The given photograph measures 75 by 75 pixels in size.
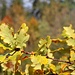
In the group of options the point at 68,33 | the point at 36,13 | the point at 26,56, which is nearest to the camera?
the point at 26,56

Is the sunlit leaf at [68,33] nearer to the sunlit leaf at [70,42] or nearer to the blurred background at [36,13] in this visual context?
the sunlit leaf at [70,42]

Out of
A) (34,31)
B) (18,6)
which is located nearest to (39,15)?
(18,6)

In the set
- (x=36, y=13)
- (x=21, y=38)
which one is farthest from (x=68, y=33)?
(x=36, y=13)

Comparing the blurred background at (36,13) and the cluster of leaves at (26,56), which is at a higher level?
the blurred background at (36,13)

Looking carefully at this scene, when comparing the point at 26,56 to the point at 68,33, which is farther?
the point at 68,33

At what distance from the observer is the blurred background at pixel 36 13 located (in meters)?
31.7

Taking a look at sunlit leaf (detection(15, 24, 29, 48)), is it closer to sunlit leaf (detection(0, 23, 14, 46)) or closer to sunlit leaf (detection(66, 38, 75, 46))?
sunlit leaf (detection(0, 23, 14, 46))

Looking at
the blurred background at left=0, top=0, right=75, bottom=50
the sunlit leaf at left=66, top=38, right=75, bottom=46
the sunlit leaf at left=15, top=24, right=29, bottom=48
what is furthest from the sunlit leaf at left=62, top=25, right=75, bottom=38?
the blurred background at left=0, top=0, right=75, bottom=50

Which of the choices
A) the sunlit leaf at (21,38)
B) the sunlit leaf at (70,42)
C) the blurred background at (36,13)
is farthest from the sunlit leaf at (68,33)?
the blurred background at (36,13)

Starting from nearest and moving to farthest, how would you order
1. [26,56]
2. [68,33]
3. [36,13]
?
[26,56] < [68,33] < [36,13]

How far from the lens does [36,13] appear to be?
42875mm

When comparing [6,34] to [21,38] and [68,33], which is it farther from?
[68,33]

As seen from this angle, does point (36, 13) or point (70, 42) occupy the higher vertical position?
point (36, 13)

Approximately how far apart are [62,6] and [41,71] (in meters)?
36.5
